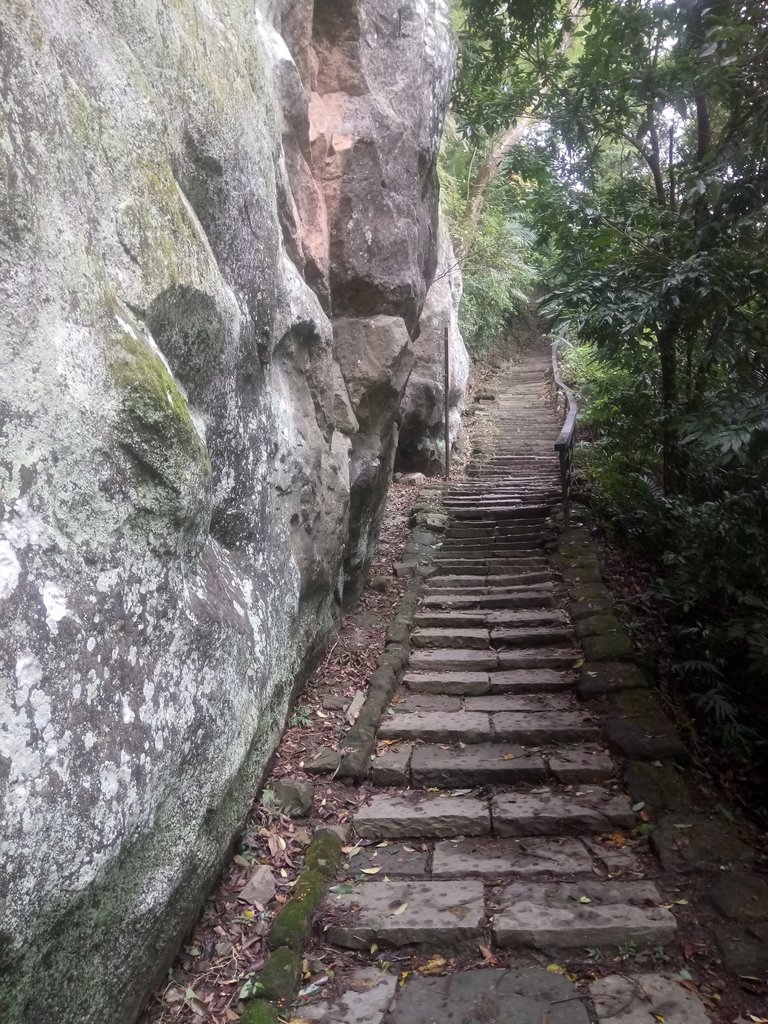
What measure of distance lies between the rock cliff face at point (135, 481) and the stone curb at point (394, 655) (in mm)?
542

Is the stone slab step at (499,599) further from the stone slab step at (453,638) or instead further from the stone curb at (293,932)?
the stone curb at (293,932)

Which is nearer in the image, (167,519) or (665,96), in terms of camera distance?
(167,519)

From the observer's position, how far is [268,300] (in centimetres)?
423

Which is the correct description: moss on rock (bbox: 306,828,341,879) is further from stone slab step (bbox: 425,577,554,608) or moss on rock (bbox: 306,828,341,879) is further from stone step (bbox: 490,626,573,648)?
stone slab step (bbox: 425,577,554,608)

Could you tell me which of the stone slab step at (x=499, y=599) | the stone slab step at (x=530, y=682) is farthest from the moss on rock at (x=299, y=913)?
the stone slab step at (x=499, y=599)

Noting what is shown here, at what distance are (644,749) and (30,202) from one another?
4053mm

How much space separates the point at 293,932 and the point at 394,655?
2.76 m

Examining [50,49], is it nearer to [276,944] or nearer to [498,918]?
[276,944]

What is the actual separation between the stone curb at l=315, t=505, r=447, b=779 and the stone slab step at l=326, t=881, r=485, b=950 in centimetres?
94

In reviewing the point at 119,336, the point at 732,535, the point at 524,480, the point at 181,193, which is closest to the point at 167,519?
the point at 119,336

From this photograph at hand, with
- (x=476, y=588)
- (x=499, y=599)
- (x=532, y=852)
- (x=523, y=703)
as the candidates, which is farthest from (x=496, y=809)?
(x=476, y=588)

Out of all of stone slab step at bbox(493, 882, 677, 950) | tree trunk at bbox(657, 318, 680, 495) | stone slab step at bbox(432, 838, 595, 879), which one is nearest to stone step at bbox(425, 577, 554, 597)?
tree trunk at bbox(657, 318, 680, 495)

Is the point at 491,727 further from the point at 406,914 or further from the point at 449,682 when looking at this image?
the point at 406,914

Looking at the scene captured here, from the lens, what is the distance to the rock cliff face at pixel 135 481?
80.3 inches
